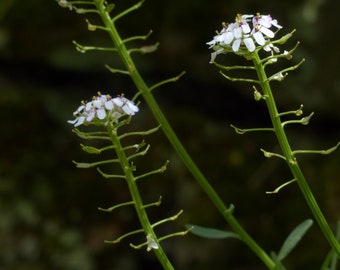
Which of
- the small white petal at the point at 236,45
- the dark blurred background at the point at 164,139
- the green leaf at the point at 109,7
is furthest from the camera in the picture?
the dark blurred background at the point at 164,139

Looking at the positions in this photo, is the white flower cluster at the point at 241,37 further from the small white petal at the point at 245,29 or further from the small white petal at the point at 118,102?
the small white petal at the point at 118,102

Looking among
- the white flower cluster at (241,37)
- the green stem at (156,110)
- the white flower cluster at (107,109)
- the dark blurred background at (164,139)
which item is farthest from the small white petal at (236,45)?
the dark blurred background at (164,139)

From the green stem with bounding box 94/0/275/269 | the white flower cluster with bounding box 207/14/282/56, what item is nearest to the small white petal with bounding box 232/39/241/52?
the white flower cluster with bounding box 207/14/282/56

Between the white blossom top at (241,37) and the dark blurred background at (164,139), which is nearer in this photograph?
the white blossom top at (241,37)

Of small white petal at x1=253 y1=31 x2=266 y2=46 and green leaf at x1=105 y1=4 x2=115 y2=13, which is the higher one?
green leaf at x1=105 y1=4 x2=115 y2=13

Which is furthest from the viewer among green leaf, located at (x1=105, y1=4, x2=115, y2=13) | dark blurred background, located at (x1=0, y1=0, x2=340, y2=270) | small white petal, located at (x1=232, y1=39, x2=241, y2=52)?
dark blurred background, located at (x1=0, y1=0, x2=340, y2=270)

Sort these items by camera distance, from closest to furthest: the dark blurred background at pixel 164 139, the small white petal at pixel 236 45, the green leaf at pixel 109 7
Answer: the small white petal at pixel 236 45
the green leaf at pixel 109 7
the dark blurred background at pixel 164 139

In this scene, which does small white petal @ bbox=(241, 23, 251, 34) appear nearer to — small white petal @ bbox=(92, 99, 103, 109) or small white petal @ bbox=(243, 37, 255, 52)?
small white petal @ bbox=(243, 37, 255, 52)
